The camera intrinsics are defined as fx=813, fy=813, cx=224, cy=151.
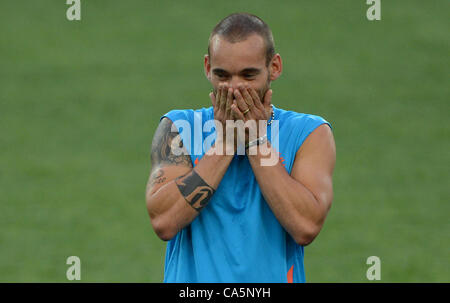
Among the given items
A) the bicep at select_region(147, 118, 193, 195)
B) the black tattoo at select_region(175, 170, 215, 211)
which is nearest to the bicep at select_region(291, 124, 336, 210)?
the black tattoo at select_region(175, 170, 215, 211)

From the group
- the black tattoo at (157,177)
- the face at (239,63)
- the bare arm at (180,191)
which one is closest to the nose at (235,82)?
the face at (239,63)

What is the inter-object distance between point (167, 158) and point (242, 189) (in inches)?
16.0

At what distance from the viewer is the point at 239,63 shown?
382cm

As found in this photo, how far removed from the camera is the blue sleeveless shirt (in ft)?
12.6

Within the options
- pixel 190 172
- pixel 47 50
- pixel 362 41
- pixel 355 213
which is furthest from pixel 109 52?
pixel 190 172

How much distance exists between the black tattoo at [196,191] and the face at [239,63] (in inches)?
17.5

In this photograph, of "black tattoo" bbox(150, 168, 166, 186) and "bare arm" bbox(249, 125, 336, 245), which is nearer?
"bare arm" bbox(249, 125, 336, 245)

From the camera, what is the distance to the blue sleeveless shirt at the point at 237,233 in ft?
12.6

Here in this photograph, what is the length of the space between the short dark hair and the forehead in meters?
0.02

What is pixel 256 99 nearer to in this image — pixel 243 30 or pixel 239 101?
pixel 239 101

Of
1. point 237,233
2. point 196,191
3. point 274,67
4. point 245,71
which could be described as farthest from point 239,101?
point 237,233

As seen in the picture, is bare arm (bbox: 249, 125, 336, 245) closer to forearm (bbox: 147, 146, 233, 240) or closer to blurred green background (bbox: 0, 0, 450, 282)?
forearm (bbox: 147, 146, 233, 240)

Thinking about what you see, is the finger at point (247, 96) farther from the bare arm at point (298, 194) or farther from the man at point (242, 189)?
the bare arm at point (298, 194)
